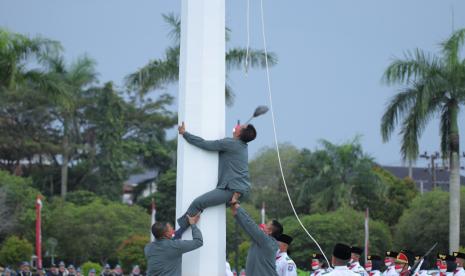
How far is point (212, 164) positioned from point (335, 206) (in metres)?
35.8

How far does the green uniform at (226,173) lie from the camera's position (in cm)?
1092

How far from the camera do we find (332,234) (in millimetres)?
39719

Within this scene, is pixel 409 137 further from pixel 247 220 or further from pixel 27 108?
pixel 27 108

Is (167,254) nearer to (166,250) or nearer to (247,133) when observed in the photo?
(166,250)

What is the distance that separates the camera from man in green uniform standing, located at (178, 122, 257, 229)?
35.9 feet

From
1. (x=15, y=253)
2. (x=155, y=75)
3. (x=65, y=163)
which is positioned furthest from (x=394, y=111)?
(x=65, y=163)

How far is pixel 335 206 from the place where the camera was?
4641 centimetres

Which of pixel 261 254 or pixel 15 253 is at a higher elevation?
pixel 261 254

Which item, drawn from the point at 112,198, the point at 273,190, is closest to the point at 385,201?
the point at 273,190

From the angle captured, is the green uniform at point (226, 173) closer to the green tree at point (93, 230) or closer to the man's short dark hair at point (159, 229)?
the man's short dark hair at point (159, 229)

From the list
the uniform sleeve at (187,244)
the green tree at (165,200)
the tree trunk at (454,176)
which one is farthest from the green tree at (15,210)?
the uniform sleeve at (187,244)

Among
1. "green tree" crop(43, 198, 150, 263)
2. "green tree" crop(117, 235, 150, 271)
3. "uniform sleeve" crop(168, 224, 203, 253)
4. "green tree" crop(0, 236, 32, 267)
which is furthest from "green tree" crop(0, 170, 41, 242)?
"uniform sleeve" crop(168, 224, 203, 253)

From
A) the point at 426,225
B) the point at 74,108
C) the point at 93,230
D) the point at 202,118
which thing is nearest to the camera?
the point at 202,118

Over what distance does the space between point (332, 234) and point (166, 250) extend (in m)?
29.7
